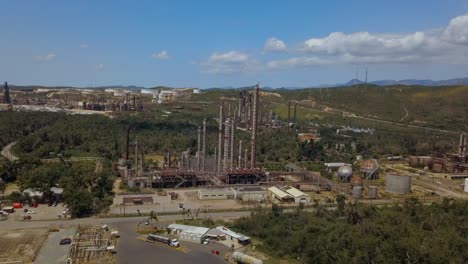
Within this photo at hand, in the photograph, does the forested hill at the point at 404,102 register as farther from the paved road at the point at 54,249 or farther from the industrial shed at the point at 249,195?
the paved road at the point at 54,249

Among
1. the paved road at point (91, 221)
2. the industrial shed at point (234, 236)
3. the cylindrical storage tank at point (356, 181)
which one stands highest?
the cylindrical storage tank at point (356, 181)

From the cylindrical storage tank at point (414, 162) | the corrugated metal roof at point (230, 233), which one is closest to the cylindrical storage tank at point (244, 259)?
the corrugated metal roof at point (230, 233)

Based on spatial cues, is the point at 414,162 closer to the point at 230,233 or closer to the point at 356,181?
the point at 356,181

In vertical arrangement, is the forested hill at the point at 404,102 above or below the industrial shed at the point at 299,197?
above

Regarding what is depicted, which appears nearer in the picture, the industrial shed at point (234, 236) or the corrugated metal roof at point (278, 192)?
the industrial shed at point (234, 236)

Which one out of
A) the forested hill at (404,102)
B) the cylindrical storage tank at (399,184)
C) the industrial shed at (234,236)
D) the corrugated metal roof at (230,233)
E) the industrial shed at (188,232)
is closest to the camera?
the industrial shed at (234,236)

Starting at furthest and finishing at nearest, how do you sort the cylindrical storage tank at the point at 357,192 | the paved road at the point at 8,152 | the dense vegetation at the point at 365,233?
the paved road at the point at 8,152 < the cylindrical storage tank at the point at 357,192 < the dense vegetation at the point at 365,233

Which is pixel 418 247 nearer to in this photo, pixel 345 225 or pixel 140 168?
pixel 345 225
